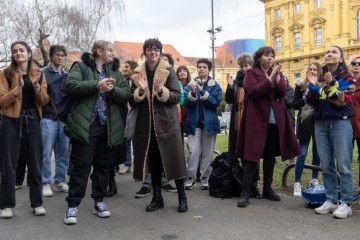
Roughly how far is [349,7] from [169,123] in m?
55.4

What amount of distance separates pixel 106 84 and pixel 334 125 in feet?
9.10

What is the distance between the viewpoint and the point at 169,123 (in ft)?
16.7

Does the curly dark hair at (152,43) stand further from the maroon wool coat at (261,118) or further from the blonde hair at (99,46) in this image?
the maroon wool coat at (261,118)

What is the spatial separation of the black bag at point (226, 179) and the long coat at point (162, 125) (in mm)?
962

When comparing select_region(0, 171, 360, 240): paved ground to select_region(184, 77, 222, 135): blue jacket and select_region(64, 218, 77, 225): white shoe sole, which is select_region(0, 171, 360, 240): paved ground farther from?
select_region(184, 77, 222, 135): blue jacket

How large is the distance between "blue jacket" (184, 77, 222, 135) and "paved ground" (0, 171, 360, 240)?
4.15 ft

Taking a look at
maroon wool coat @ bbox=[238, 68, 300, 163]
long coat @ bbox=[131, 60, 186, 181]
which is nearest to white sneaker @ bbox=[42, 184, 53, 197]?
long coat @ bbox=[131, 60, 186, 181]

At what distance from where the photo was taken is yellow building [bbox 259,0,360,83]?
53.2 meters

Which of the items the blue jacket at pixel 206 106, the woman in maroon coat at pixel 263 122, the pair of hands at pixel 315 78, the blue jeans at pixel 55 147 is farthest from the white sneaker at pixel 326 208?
the blue jeans at pixel 55 147

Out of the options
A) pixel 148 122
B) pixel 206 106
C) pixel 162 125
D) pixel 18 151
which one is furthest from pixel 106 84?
pixel 206 106

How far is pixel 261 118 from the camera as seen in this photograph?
5.46 m

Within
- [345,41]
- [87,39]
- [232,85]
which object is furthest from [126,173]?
[345,41]

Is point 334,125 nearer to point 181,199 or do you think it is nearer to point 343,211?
point 343,211

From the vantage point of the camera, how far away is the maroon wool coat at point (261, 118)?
17.8 ft
